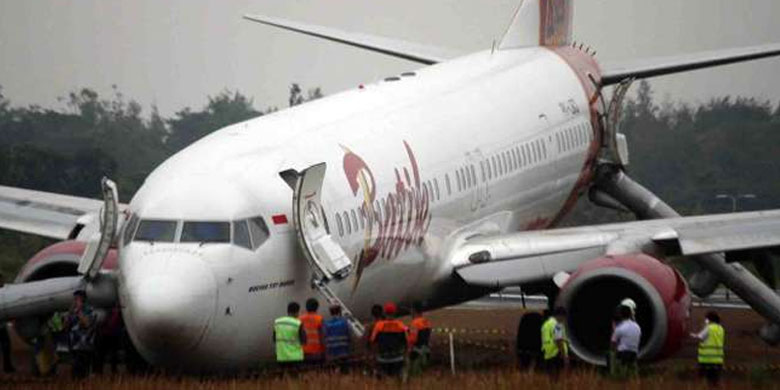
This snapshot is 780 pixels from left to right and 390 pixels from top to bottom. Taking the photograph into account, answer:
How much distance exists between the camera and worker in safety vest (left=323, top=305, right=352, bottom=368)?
84.6 ft

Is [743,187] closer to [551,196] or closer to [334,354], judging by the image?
[551,196]

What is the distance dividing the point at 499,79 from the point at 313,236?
11865mm

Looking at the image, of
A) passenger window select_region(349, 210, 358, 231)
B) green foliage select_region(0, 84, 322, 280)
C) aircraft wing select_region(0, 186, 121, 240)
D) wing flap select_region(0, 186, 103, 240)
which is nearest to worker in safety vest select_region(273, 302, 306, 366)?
passenger window select_region(349, 210, 358, 231)

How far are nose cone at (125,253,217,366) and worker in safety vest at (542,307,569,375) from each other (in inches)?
210

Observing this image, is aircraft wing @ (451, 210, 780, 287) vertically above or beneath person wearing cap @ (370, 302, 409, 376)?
above

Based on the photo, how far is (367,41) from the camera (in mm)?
40750

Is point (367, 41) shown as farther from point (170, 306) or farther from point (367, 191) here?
point (170, 306)

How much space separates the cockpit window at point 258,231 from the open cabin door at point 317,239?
1.41ft

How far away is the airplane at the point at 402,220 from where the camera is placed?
25156 millimetres

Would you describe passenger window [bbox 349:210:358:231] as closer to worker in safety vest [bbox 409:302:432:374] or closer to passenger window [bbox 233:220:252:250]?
worker in safety vest [bbox 409:302:432:374]

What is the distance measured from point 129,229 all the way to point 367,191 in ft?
14.3

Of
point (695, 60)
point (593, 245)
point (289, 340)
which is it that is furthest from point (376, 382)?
point (695, 60)

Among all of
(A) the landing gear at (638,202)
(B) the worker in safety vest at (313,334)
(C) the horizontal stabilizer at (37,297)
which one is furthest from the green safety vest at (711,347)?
(A) the landing gear at (638,202)

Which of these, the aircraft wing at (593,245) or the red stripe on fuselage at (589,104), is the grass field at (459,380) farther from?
the red stripe on fuselage at (589,104)
